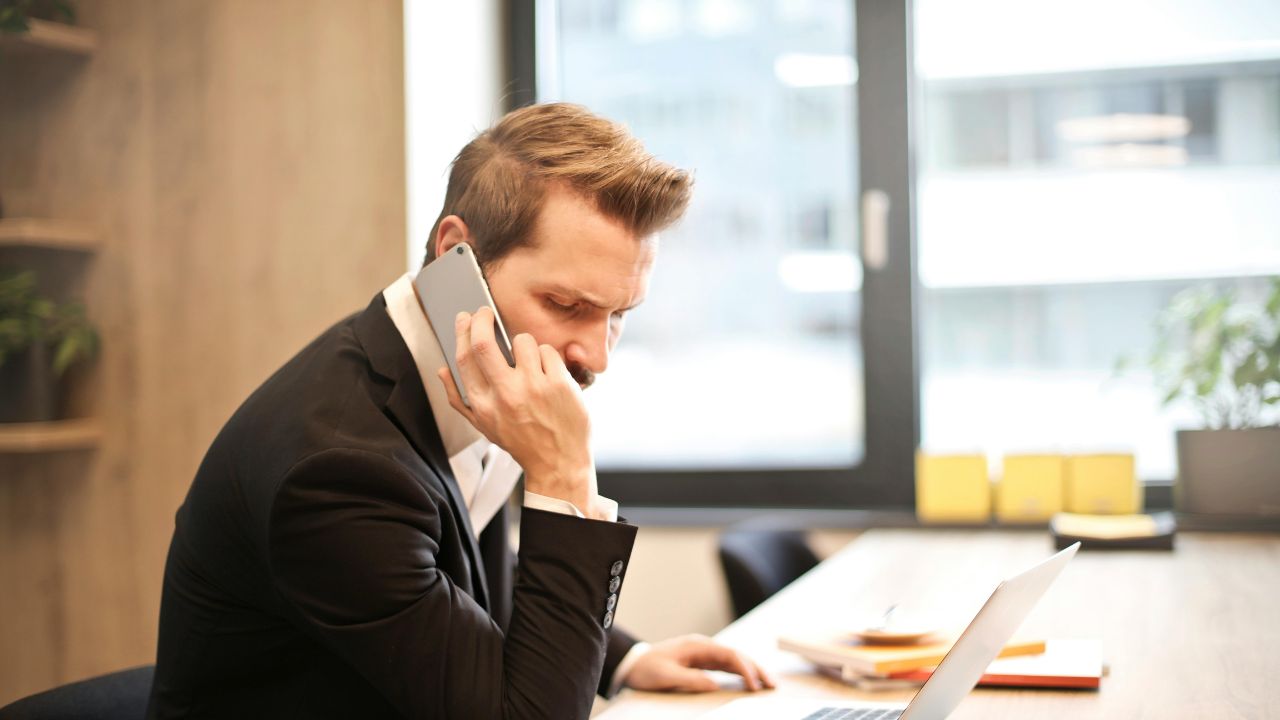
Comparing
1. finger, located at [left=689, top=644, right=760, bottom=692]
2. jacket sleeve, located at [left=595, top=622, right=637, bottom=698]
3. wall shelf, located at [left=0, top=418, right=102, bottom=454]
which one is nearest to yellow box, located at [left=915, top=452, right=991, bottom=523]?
jacket sleeve, located at [left=595, top=622, right=637, bottom=698]

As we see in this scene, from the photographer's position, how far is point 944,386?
3.24 meters

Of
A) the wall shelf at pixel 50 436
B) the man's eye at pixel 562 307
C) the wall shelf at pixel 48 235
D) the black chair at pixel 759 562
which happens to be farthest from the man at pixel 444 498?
the wall shelf at pixel 48 235

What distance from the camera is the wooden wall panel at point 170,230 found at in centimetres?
304

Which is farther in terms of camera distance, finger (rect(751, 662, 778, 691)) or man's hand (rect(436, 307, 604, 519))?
finger (rect(751, 662, 778, 691))

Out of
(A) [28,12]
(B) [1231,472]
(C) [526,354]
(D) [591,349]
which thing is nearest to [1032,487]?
(B) [1231,472]

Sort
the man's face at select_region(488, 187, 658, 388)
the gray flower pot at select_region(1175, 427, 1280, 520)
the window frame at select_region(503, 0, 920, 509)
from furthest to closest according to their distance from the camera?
1. the window frame at select_region(503, 0, 920, 509)
2. the gray flower pot at select_region(1175, 427, 1280, 520)
3. the man's face at select_region(488, 187, 658, 388)

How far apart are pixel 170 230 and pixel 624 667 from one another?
2135 mm

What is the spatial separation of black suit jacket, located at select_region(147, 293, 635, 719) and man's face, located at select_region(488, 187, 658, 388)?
144 mm

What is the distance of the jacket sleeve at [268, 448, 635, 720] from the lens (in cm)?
115

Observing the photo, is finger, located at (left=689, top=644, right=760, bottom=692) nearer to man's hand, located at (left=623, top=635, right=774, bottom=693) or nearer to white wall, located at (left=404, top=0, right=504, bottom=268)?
man's hand, located at (left=623, top=635, right=774, bottom=693)

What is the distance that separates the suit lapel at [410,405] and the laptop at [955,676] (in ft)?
1.07

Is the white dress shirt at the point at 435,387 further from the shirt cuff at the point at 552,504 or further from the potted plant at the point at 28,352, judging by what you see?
the potted plant at the point at 28,352

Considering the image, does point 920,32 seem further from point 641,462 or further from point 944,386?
point 641,462

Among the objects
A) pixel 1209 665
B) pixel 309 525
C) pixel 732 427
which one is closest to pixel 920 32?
pixel 732 427
